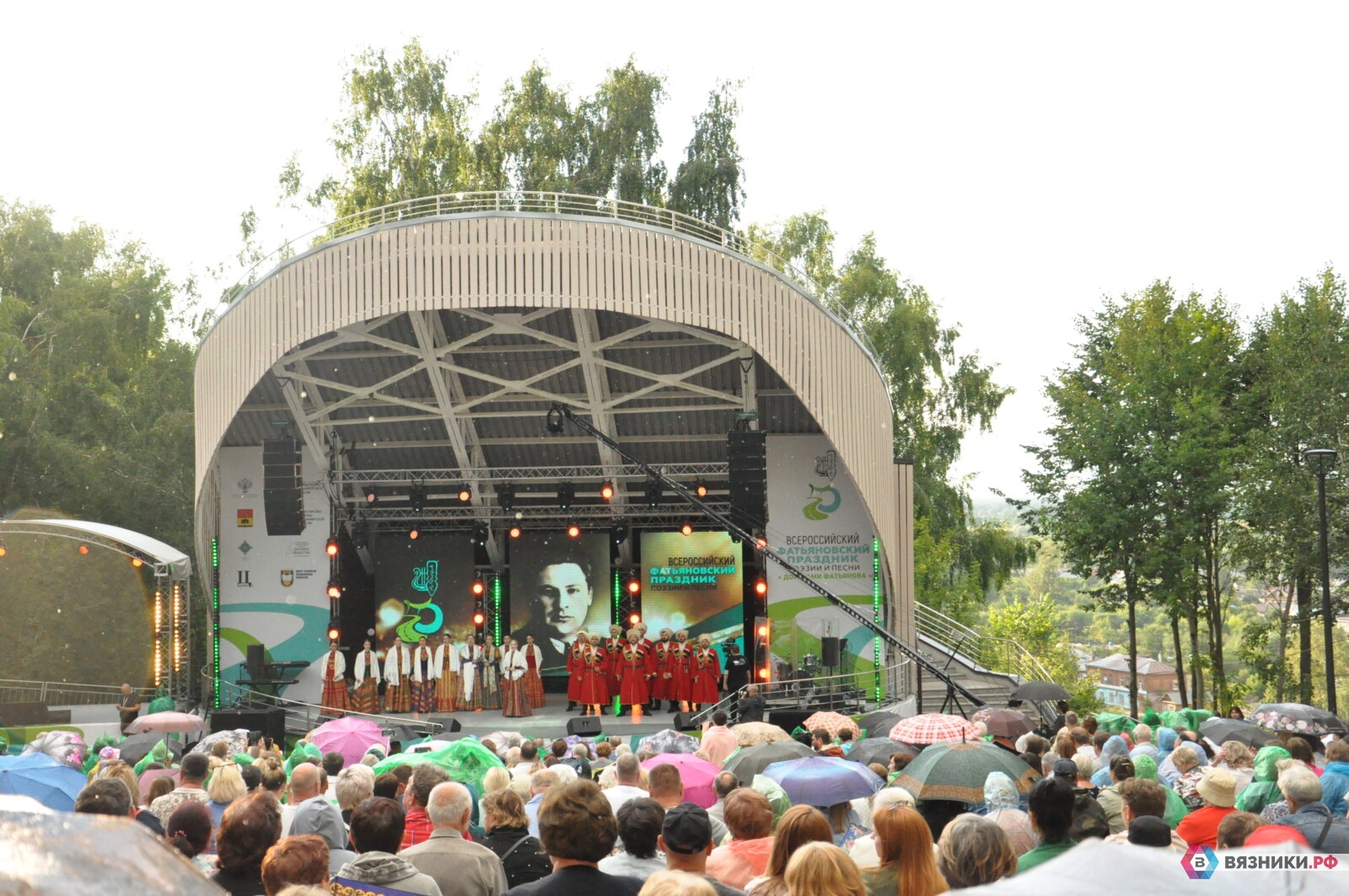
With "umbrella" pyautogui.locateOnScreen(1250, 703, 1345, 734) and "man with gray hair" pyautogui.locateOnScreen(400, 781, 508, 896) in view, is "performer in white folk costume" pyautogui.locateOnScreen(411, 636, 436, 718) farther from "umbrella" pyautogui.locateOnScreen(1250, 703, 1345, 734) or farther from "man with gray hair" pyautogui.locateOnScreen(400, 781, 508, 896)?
"man with gray hair" pyautogui.locateOnScreen(400, 781, 508, 896)

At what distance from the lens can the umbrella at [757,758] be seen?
297 inches

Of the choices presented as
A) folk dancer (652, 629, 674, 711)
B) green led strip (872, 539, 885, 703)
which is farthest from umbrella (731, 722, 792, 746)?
green led strip (872, 539, 885, 703)

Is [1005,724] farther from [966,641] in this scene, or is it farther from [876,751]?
[966,641]

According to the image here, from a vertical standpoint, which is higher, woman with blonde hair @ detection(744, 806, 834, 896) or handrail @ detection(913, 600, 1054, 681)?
woman with blonde hair @ detection(744, 806, 834, 896)

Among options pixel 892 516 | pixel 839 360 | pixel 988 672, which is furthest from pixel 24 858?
pixel 988 672

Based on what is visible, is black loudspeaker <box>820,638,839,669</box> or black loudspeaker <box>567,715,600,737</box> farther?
black loudspeaker <box>820,638,839,669</box>

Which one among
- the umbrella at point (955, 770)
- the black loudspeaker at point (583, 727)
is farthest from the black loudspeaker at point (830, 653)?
the umbrella at point (955, 770)

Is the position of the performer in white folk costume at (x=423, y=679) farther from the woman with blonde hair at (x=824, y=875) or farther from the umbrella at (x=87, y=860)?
the umbrella at (x=87, y=860)

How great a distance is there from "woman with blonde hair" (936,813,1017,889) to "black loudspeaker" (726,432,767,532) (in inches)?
573

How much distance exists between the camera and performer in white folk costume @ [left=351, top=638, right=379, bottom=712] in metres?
20.3

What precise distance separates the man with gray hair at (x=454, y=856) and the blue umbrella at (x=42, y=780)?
2.32m

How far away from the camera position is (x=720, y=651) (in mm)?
21875

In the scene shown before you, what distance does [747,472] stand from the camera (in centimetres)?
1845

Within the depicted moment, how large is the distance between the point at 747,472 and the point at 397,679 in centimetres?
655
